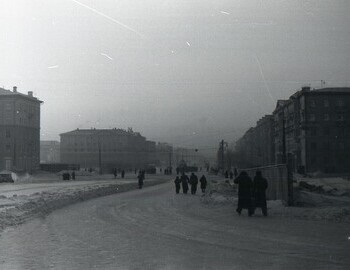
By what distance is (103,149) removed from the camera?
391 feet

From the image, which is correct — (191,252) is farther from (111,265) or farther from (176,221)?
(176,221)

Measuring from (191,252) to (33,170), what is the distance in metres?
83.1

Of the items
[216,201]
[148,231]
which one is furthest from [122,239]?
[216,201]

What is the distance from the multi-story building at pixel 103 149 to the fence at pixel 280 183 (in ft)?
280

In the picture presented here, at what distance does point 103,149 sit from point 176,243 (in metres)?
109

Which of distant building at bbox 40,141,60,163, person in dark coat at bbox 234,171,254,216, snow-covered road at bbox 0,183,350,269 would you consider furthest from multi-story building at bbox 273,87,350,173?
distant building at bbox 40,141,60,163

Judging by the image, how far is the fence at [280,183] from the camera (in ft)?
67.3

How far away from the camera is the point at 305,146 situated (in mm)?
86688

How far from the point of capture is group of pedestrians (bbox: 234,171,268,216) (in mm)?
18281

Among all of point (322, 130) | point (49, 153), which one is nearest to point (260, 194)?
point (322, 130)

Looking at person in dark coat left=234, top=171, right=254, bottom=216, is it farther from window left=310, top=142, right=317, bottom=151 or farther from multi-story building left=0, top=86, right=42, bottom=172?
multi-story building left=0, top=86, right=42, bottom=172

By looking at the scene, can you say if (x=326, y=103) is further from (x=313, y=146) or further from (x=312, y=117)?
(x=313, y=146)

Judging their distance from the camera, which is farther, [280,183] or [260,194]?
[280,183]

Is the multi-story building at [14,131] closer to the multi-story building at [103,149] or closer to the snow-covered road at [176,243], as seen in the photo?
the multi-story building at [103,149]
